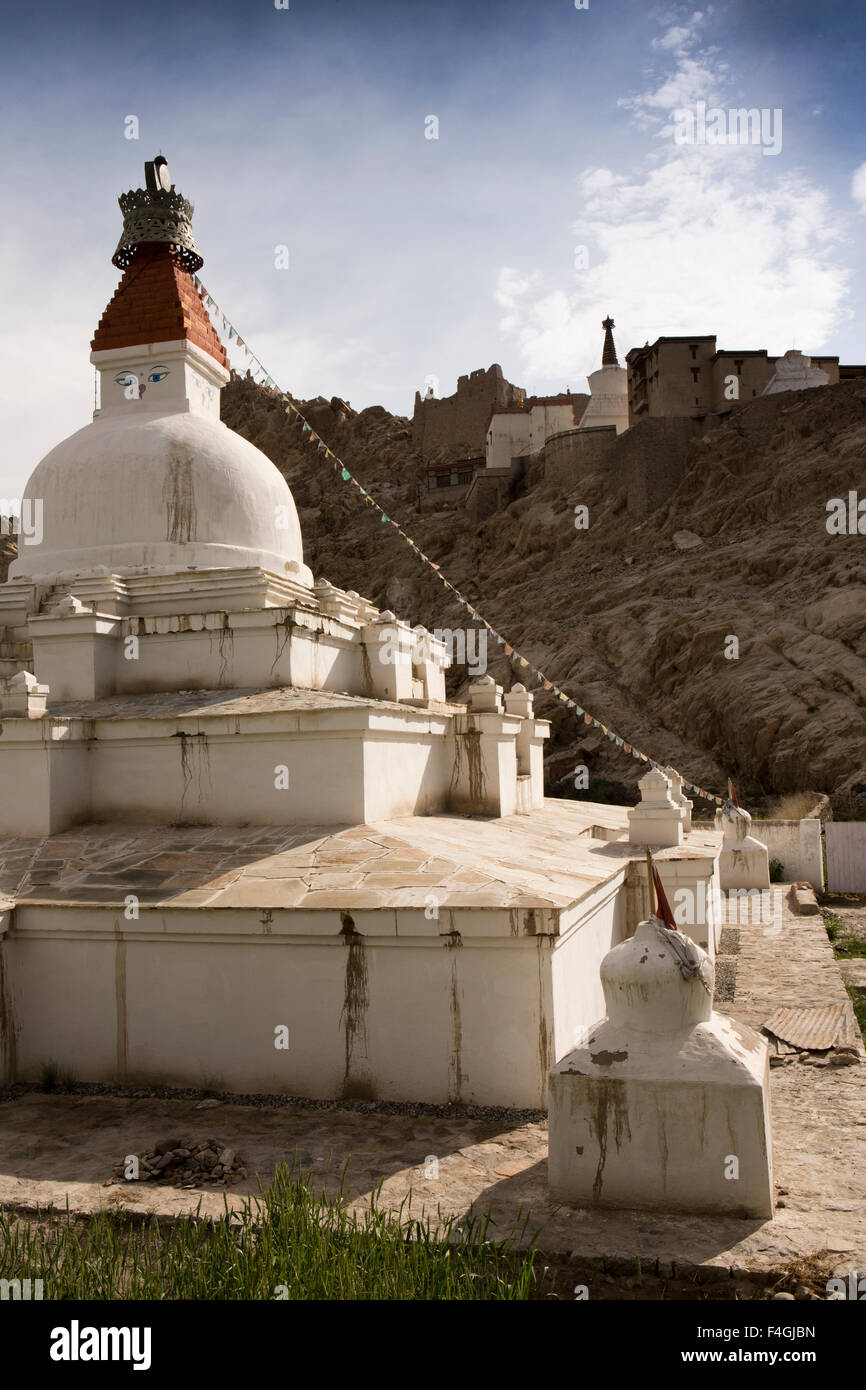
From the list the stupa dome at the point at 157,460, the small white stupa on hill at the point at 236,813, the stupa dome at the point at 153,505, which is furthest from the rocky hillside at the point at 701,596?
the stupa dome at the point at 157,460

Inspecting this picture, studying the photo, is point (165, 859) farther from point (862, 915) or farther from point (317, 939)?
point (862, 915)

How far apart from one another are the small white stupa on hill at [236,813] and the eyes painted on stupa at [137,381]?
2 centimetres

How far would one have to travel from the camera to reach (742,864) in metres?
15.0

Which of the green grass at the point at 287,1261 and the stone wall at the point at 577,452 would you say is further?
the stone wall at the point at 577,452

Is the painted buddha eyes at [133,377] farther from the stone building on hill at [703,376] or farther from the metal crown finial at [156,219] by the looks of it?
the stone building on hill at [703,376]

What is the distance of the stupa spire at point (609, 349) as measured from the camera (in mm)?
46125

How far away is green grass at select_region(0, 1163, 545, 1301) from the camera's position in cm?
348

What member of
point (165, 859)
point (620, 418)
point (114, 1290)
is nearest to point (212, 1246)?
point (114, 1290)

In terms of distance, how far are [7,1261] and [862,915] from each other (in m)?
12.8

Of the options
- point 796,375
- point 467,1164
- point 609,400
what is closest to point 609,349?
point 609,400

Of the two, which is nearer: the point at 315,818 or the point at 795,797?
the point at 315,818

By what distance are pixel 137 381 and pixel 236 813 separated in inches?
262

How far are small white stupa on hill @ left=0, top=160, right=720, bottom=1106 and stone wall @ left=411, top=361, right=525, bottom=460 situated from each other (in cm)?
3798

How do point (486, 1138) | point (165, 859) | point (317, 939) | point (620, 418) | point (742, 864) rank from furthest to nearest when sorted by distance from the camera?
point (620, 418)
point (742, 864)
point (165, 859)
point (317, 939)
point (486, 1138)
